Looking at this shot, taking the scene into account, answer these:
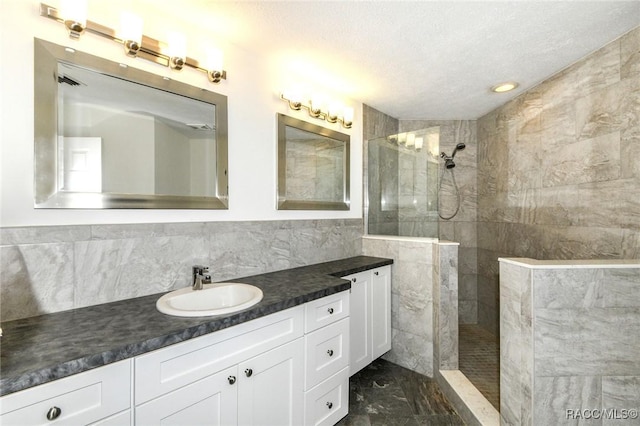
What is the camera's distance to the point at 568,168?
210 cm

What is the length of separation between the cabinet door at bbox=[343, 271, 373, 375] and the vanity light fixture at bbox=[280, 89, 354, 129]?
4.36ft

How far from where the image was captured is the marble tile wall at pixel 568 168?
167 centimetres

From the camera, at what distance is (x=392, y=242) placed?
8.28 feet

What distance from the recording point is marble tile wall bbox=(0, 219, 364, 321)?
111 cm

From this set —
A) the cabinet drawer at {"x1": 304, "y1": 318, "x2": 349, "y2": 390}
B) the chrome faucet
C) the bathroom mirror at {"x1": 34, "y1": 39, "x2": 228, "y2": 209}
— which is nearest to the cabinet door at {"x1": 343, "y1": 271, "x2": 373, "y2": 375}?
the cabinet drawer at {"x1": 304, "y1": 318, "x2": 349, "y2": 390}

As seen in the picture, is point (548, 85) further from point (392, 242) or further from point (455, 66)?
point (392, 242)

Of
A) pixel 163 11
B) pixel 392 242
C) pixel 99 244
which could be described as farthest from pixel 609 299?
pixel 163 11

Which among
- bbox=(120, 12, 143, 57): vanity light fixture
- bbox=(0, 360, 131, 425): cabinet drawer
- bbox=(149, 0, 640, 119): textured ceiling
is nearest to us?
bbox=(0, 360, 131, 425): cabinet drawer

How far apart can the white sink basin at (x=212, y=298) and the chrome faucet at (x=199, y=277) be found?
0.03 meters

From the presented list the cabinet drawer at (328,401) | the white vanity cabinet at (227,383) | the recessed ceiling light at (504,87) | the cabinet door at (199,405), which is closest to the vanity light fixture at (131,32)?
the white vanity cabinet at (227,383)

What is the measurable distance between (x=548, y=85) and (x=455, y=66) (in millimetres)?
886

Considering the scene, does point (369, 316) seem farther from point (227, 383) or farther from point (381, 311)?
point (227, 383)

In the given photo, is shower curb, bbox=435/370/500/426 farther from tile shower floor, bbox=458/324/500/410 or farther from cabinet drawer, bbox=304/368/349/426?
cabinet drawer, bbox=304/368/349/426

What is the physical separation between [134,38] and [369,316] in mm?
2316
